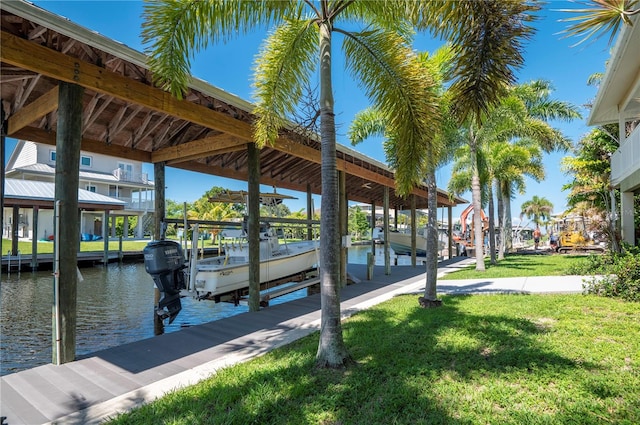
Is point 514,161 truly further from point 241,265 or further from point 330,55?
point 330,55

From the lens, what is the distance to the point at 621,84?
9867 mm

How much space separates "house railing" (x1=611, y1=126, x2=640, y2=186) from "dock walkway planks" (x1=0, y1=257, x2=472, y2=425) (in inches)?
340

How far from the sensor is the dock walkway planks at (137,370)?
11.5ft

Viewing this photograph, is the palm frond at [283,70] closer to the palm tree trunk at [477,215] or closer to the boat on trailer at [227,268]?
the boat on trailer at [227,268]

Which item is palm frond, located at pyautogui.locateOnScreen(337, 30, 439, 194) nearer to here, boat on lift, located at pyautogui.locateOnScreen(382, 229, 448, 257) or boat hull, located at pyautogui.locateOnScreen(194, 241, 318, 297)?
boat hull, located at pyautogui.locateOnScreen(194, 241, 318, 297)

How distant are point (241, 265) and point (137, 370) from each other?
3817mm

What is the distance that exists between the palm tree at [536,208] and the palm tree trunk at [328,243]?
214ft

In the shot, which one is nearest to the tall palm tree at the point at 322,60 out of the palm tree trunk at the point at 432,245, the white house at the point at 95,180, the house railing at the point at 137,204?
the palm tree trunk at the point at 432,245

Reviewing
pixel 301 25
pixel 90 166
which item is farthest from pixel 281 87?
pixel 90 166

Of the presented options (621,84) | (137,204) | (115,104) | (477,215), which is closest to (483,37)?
(115,104)

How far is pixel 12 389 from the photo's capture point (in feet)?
12.6

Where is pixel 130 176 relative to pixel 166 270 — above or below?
above

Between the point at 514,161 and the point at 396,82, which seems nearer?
the point at 396,82

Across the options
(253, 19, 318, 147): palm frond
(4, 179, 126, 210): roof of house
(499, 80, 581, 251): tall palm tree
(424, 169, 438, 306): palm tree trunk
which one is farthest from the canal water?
(499, 80, 581, 251): tall palm tree
